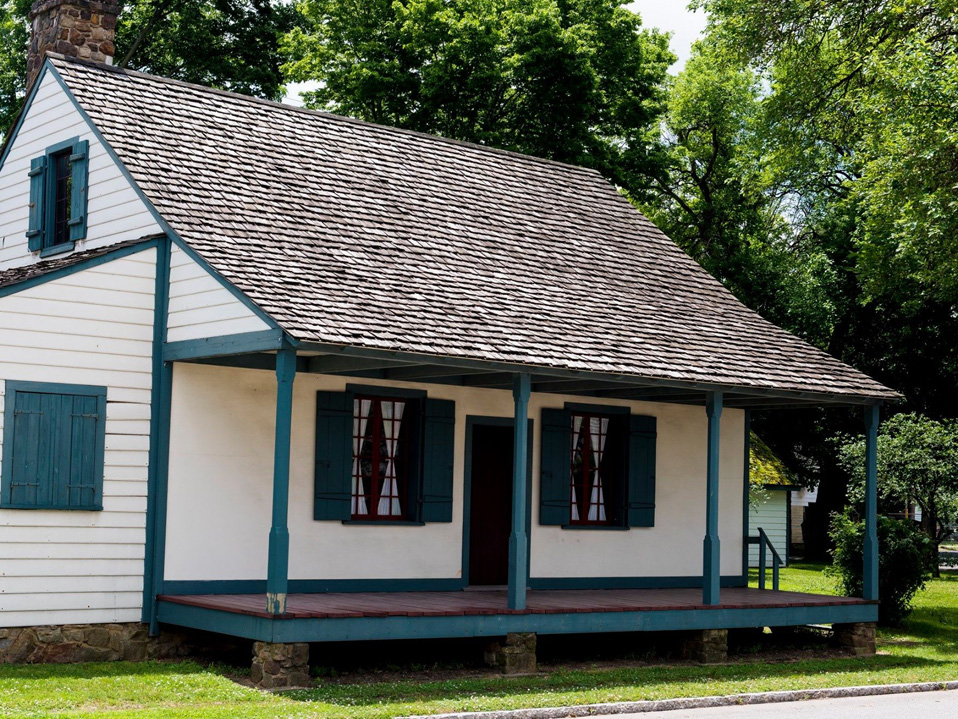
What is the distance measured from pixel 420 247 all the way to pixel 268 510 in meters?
3.79

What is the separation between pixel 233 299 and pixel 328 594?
3848mm

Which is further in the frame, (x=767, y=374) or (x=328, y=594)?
(x=767, y=374)

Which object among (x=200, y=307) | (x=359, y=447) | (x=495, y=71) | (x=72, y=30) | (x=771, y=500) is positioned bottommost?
(x=771, y=500)

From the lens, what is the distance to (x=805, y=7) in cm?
2395

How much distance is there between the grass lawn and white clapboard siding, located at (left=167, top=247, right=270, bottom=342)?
11.3ft

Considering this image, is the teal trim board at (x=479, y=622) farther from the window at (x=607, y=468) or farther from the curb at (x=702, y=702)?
the window at (x=607, y=468)

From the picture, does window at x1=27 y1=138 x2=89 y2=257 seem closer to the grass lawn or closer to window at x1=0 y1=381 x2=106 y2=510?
window at x1=0 y1=381 x2=106 y2=510

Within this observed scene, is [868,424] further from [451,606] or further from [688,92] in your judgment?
[688,92]

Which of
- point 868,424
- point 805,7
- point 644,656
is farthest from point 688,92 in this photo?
point 644,656

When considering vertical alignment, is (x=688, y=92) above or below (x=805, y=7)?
above

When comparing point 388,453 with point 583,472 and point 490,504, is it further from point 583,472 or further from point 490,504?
point 583,472

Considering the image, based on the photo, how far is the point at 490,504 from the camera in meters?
17.4

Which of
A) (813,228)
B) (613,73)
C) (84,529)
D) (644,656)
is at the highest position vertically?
(613,73)

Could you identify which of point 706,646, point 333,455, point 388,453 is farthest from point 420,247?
point 706,646
